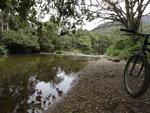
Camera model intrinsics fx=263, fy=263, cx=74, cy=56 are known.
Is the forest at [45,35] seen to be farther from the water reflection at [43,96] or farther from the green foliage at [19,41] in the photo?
the water reflection at [43,96]

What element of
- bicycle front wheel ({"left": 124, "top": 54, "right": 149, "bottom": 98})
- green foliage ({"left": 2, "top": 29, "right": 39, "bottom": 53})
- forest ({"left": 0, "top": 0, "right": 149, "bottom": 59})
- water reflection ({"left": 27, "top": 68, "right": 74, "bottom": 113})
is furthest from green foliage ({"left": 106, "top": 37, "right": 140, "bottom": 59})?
green foliage ({"left": 2, "top": 29, "right": 39, "bottom": 53})

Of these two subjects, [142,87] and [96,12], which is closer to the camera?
[142,87]

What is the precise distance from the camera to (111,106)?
16.4 feet

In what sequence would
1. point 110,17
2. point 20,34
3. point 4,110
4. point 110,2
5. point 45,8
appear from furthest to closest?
point 20,34 < point 110,17 < point 110,2 < point 45,8 < point 4,110

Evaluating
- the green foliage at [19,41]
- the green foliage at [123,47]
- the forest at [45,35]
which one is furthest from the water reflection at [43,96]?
the green foliage at [19,41]

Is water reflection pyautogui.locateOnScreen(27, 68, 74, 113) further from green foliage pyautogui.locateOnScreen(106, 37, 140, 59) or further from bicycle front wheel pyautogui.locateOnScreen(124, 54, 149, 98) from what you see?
green foliage pyautogui.locateOnScreen(106, 37, 140, 59)

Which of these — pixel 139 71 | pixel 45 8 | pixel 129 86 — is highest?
pixel 45 8

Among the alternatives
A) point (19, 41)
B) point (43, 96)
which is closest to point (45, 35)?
point (43, 96)

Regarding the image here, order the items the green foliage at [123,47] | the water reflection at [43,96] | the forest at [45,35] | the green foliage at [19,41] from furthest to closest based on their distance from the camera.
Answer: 1. the green foliage at [19,41]
2. the green foliage at [123,47]
3. the forest at [45,35]
4. the water reflection at [43,96]

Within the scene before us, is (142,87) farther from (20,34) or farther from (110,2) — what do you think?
(20,34)

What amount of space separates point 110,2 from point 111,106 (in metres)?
8.86

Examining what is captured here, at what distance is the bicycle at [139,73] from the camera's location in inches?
160

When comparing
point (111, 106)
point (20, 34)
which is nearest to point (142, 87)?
point (111, 106)

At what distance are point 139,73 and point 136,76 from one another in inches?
3.0
